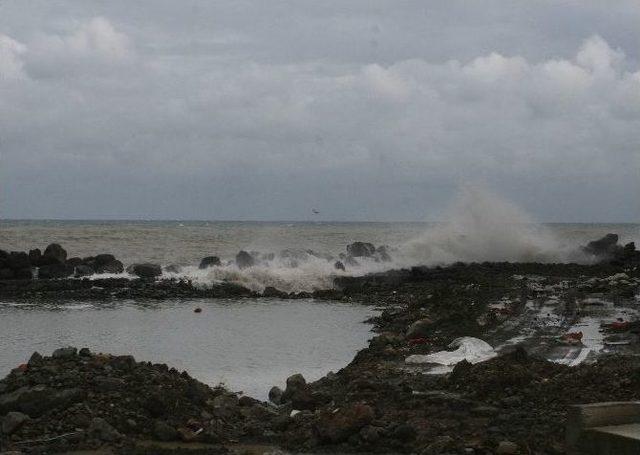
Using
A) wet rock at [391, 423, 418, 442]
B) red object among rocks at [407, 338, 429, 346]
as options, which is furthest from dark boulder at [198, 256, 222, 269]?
wet rock at [391, 423, 418, 442]

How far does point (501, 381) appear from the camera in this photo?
9.85 meters

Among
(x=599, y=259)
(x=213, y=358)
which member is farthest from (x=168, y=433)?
(x=599, y=259)

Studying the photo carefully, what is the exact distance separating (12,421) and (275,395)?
147 inches

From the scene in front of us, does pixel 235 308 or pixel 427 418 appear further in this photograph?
pixel 235 308

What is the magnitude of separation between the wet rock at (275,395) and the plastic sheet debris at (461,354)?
2.85 meters

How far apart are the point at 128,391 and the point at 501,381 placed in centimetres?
455

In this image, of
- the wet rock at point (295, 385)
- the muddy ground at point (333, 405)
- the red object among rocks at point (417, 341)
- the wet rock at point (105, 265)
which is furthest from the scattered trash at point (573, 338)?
the wet rock at point (105, 265)

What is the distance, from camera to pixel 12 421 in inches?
340

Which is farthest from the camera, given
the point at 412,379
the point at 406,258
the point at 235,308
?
the point at 406,258

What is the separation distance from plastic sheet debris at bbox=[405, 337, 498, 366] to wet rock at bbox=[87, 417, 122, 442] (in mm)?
5953

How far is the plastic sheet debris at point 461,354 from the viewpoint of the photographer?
13.1m

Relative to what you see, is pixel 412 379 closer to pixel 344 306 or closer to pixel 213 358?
pixel 213 358

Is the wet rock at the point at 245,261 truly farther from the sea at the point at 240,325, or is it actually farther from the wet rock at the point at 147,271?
the wet rock at the point at 147,271

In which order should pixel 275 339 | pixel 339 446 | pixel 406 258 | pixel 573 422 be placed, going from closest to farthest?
1. pixel 573 422
2. pixel 339 446
3. pixel 275 339
4. pixel 406 258
